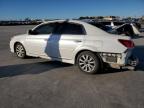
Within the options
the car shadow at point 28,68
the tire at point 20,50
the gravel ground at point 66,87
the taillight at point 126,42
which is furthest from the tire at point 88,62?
the tire at point 20,50

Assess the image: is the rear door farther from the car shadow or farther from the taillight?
the taillight

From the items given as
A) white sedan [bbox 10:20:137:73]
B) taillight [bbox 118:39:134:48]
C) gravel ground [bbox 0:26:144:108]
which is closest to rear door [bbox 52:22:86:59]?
white sedan [bbox 10:20:137:73]

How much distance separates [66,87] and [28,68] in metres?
2.47

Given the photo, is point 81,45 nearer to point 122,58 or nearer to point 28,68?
point 122,58

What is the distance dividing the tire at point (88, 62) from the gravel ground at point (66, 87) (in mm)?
182

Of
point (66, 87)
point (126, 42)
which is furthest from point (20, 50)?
point (126, 42)

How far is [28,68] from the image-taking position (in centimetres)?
814

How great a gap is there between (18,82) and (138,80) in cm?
311

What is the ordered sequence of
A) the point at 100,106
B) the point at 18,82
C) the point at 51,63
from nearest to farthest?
the point at 100,106 < the point at 18,82 < the point at 51,63

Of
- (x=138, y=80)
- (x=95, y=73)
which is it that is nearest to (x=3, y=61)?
(x=95, y=73)

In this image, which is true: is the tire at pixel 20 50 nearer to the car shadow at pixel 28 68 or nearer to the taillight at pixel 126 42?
the car shadow at pixel 28 68

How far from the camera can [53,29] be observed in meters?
8.38

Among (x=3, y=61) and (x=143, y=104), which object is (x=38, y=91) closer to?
(x=143, y=104)

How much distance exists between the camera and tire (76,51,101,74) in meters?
7.18
